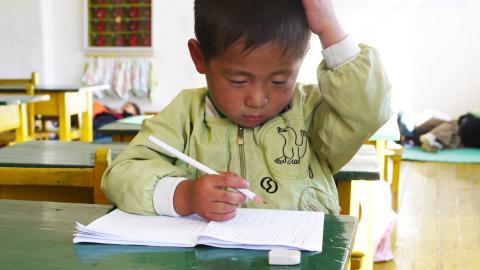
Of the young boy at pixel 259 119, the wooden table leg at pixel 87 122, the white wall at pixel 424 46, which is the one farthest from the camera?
the white wall at pixel 424 46

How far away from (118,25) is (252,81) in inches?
231

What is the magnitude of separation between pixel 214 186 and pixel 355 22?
18.2ft

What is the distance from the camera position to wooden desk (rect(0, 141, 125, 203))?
1.49 metres

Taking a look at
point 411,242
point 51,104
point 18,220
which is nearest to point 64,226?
Answer: point 18,220

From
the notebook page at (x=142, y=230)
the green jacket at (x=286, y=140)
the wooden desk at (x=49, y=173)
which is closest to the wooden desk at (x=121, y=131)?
the wooden desk at (x=49, y=173)

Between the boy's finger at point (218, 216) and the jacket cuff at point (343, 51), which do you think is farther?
the jacket cuff at point (343, 51)

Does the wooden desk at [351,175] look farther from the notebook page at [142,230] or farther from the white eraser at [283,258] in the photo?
the white eraser at [283,258]

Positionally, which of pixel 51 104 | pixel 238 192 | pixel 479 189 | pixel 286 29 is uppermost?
pixel 286 29

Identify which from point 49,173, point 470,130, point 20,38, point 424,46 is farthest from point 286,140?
point 20,38

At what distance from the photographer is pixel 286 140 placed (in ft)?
3.68

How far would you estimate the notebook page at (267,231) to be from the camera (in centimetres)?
76

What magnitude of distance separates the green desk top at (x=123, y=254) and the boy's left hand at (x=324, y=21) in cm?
31

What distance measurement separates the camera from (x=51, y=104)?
444 cm

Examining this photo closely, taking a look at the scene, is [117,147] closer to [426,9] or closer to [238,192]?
[238,192]
